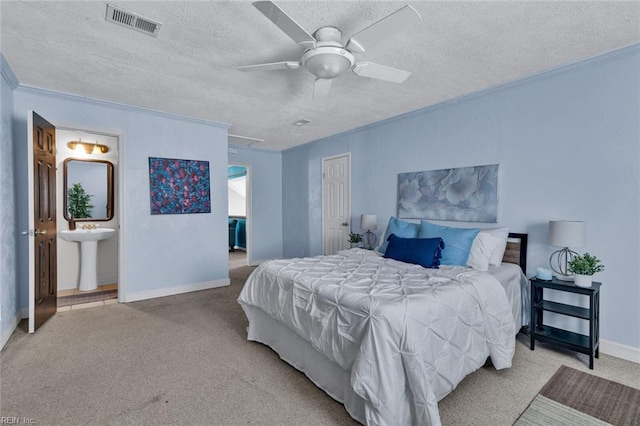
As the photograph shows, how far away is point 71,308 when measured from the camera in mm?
3664

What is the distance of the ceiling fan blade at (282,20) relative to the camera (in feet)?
5.04

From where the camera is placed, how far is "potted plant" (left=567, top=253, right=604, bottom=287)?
2361 millimetres

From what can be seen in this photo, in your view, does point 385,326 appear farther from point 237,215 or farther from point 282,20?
Answer: point 237,215

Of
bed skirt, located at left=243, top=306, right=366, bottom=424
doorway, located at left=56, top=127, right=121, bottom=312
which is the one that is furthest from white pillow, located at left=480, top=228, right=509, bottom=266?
doorway, located at left=56, top=127, right=121, bottom=312

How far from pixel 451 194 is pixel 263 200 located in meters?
4.03

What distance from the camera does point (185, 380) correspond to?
7.05ft

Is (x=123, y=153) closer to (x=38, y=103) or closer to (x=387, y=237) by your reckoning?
(x=38, y=103)

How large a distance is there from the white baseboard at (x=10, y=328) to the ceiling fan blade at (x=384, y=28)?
377 cm

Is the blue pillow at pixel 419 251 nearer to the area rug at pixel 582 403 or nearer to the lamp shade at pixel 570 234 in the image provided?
the lamp shade at pixel 570 234

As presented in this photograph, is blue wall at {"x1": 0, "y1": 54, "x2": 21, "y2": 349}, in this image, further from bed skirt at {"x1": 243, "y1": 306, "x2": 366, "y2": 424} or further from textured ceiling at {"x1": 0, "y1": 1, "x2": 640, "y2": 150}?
bed skirt at {"x1": 243, "y1": 306, "x2": 366, "y2": 424}

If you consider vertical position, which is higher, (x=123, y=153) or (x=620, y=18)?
(x=620, y=18)

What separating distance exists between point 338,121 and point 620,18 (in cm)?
298

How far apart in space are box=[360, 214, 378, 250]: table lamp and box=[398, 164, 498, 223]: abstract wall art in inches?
14.9

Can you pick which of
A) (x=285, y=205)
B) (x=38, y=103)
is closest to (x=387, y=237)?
(x=285, y=205)
